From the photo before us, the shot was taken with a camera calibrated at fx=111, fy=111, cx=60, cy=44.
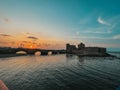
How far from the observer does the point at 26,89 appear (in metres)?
21.5

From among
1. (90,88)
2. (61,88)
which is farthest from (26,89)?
(90,88)

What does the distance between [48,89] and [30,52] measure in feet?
604

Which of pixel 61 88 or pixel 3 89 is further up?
pixel 3 89

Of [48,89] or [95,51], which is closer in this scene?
[48,89]

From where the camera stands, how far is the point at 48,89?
2184 centimetres

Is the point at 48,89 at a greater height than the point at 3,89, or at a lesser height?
lesser

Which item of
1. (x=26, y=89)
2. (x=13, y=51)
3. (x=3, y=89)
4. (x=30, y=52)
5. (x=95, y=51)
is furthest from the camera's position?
(x=30, y=52)

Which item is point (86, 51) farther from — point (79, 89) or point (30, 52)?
point (79, 89)

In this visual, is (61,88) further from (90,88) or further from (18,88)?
(18,88)

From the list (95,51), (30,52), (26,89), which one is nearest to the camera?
(26,89)

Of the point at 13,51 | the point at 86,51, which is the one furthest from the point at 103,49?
the point at 13,51

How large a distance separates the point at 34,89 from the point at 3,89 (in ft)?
20.5

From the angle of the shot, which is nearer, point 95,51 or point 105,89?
point 105,89

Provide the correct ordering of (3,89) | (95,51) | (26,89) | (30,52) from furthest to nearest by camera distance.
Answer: (30,52)
(95,51)
(26,89)
(3,89)
